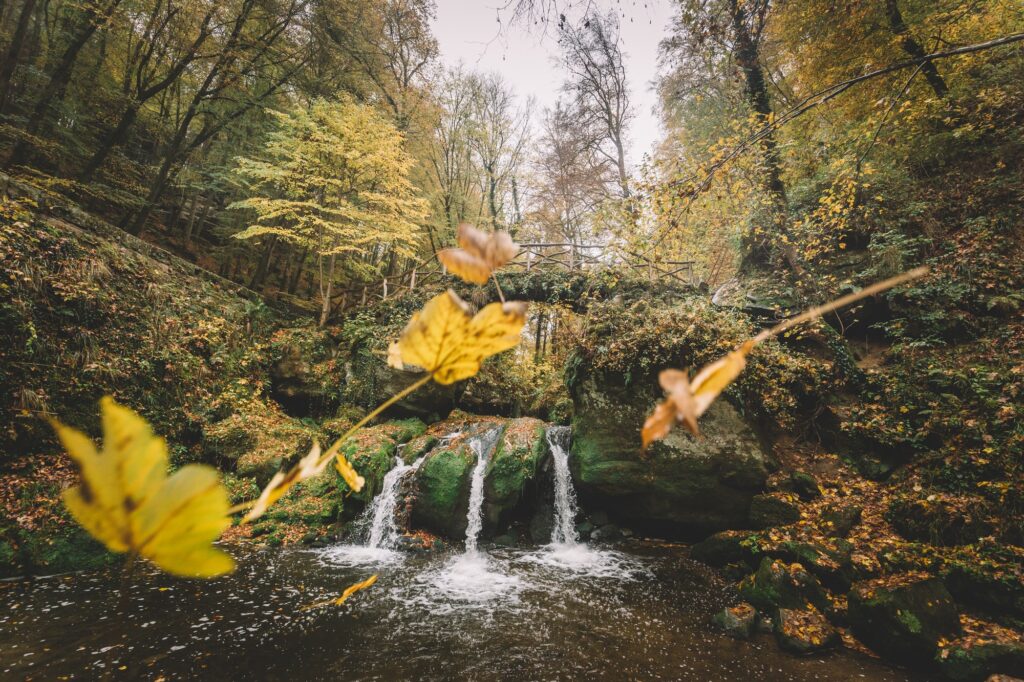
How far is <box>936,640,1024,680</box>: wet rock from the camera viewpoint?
341cm

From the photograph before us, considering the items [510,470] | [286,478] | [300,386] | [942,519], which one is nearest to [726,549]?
[942,519]

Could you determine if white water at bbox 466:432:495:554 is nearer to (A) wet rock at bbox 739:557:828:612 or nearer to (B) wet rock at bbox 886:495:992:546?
(A) wet rock at bbox 739:557:828:612

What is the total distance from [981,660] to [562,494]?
205 inches

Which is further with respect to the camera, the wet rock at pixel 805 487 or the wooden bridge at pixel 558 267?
the wet rock at pixel 805 487

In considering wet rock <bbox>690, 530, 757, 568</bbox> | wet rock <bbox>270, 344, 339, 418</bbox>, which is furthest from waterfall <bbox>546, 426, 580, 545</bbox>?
wet rock <bbox>270, 344, 339, 418</bbox>

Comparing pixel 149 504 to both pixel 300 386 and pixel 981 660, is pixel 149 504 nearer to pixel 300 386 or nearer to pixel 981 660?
pixel 981 660

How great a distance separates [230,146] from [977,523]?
1883 centimetres

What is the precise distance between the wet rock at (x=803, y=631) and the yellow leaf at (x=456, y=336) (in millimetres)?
5182

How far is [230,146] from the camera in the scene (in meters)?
13.6

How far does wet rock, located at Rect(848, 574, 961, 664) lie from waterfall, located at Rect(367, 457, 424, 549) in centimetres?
614

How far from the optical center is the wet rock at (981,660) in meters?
A: 3.41

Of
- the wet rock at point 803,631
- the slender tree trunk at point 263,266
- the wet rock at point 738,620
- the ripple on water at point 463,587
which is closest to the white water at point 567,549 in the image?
the ripple on water at point 463,587

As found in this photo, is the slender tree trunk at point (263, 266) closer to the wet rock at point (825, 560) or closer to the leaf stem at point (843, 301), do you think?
the wet rock at point (825, 560)

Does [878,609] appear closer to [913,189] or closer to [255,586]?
[255,586]
